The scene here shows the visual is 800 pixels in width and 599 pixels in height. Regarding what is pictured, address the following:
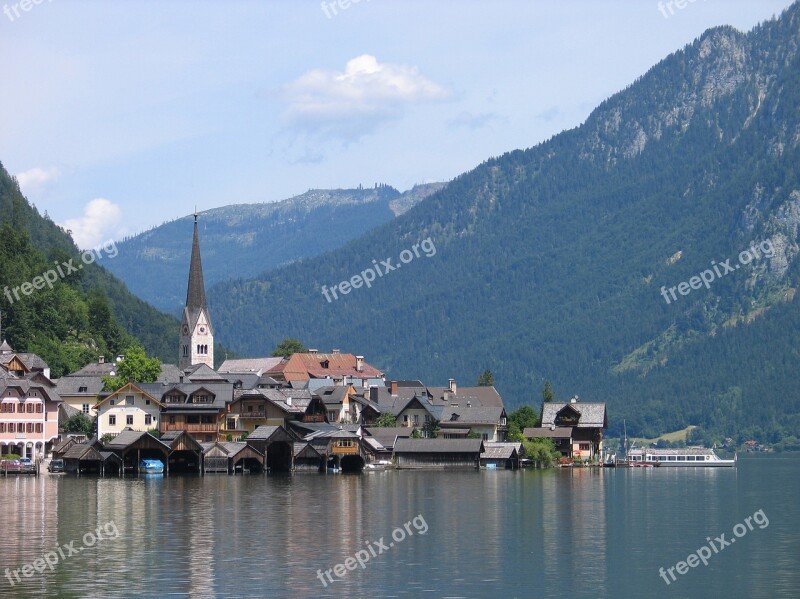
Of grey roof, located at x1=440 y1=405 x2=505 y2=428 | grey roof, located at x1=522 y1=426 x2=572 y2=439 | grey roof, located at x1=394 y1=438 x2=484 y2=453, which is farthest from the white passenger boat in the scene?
grey roof, located at x1=394 y1=438 x2=484 y2=453

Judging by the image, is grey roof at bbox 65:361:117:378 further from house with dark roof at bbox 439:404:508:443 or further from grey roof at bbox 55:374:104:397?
house with dark roof at bbox 439:404:508:443

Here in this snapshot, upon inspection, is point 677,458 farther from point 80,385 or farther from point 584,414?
point 80,385

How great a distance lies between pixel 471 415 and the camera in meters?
162

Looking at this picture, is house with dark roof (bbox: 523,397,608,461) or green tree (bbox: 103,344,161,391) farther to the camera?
house with dark roof (bbox: 523,397,608,461)

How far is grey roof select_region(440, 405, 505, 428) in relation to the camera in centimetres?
16088

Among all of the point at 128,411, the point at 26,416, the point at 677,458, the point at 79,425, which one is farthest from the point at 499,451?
the point at 26,416

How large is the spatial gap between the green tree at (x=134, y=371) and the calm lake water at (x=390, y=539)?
3766 cm

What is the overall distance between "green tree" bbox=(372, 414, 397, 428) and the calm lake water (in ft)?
144

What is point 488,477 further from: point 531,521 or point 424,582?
point 424,582

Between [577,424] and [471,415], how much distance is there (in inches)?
532

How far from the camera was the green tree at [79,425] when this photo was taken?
143500mm

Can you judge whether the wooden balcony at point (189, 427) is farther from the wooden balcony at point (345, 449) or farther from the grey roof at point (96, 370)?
the grey roof at point (96, 370)

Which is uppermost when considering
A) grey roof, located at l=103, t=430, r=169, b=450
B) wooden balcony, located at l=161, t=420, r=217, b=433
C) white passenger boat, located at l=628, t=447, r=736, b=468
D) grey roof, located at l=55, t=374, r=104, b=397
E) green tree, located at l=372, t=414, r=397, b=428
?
grey roof, located at l=55, t=374, r=104, b=397

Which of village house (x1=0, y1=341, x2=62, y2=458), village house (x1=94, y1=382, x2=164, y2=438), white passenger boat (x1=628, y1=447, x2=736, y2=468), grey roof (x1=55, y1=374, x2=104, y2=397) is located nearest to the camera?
village house (x1=0, y1=341, x2=62, y2=458)
